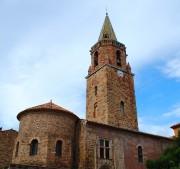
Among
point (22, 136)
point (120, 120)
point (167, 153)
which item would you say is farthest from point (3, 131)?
point (167, 153)

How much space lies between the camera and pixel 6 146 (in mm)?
26688

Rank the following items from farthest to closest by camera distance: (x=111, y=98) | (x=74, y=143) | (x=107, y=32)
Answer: (x=107, y=32) → (x=111, y=98) → (x=74, y=143)

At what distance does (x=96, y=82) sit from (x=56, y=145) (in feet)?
41.3

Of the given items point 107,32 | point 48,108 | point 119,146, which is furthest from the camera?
point 107,32

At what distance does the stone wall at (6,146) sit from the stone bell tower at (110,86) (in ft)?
29.2

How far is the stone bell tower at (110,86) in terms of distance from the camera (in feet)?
95.1

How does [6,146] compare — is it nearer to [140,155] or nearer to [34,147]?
[34,147]

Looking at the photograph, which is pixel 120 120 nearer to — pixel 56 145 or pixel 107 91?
pixel 107 91

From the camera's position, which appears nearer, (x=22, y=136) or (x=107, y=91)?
(x=22, y=136)

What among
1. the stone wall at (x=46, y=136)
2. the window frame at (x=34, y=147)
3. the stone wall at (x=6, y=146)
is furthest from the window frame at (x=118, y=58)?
the window frame at (x=34, y=147)

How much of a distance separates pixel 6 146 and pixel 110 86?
12.7 m

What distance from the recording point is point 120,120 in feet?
94.7

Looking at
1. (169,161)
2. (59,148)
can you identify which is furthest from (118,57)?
(169,161)

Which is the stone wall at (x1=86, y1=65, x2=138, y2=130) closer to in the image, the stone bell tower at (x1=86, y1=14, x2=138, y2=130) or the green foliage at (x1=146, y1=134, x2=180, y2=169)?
the stone bell tower at (x1=86, y1=14, x2=138, y2=130)
